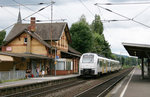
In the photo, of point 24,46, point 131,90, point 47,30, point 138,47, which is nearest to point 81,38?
point 47,30

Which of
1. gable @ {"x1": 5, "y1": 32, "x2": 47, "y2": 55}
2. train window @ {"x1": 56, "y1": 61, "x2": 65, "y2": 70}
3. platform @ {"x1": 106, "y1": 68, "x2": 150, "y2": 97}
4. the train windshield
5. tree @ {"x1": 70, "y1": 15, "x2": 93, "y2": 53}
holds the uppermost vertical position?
tree @ {"x1": 70, "y1": 15, "x2": 93, "y2": 53}

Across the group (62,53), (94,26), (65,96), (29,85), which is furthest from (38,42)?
(94,26)

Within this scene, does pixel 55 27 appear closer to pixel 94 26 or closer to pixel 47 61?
pixel 47 61

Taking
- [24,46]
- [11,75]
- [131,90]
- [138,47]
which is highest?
[24,46]

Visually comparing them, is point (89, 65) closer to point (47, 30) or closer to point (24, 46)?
point (24, 46)

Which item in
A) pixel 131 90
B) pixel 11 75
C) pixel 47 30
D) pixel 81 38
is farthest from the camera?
pixel 81 38

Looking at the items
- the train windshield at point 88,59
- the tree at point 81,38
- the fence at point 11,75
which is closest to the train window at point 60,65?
the train windshield at point 88,59

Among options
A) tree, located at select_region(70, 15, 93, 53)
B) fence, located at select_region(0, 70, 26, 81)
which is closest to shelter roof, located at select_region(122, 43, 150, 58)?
fence, located at select_region(0, 70, 26, 81)

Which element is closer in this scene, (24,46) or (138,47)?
(138,47)

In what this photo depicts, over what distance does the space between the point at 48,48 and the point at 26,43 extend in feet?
11.3

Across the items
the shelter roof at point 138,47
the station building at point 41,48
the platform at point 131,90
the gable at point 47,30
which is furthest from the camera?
the gable at point 47,30

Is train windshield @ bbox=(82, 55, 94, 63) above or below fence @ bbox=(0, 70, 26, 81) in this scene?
above

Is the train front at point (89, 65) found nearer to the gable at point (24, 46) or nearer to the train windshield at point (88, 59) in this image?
the train windshield at point (88, 59)

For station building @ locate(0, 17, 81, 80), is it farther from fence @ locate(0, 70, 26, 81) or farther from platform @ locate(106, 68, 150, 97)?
platform @ locate(106, 68, 150, 97)
